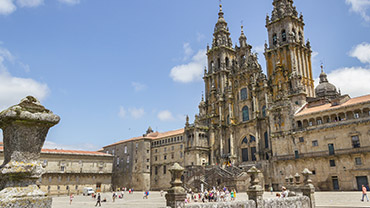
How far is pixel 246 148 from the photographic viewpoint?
53.3m

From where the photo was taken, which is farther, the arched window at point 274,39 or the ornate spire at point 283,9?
the arched window at point 274,39

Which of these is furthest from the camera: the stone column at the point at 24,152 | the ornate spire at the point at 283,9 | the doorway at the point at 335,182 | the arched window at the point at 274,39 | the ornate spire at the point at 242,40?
the ornate spire at the point at 242,40

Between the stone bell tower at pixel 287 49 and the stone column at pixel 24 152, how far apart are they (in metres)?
48.6

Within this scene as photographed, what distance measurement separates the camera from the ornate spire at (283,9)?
180 ft

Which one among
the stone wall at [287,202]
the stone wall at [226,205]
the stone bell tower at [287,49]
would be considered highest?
the stone bell tower at [287,49]

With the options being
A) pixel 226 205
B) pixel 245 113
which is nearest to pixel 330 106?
pixel 245 113

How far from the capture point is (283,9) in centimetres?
5588

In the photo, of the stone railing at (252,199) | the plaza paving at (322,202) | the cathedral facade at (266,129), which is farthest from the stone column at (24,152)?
the cathedral facade at (266,129)

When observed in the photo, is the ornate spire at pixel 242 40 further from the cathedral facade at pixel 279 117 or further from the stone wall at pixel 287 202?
the stone wall at pixel 287 202

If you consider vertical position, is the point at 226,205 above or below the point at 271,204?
above

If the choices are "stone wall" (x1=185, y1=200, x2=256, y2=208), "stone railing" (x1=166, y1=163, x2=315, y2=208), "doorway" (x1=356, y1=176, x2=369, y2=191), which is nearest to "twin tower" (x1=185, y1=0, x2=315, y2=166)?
"doorway" (x1=356, y1=176, x2=369, y2=191)

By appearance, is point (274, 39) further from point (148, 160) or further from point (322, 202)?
point (322, 202)

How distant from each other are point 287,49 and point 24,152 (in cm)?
5310

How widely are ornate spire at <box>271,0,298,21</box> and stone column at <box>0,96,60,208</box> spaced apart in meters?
55.9
